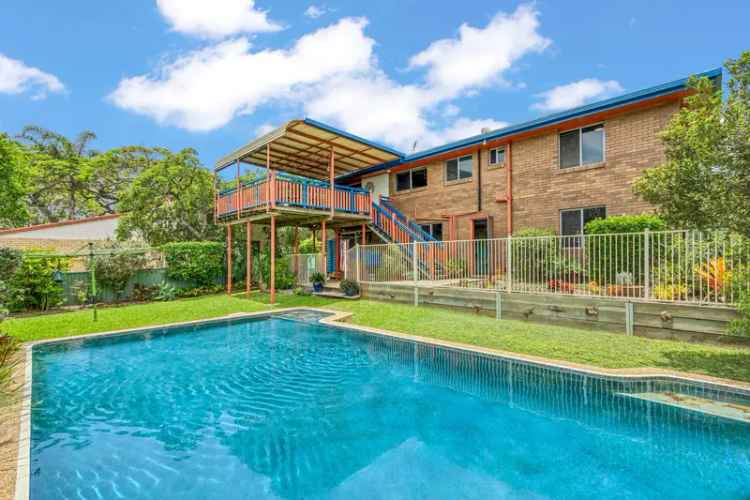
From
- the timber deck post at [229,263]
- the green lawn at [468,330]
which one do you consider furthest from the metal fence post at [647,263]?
the timber deck post at [229,263]

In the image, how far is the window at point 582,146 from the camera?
11969 mm

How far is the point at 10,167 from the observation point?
17594 mm

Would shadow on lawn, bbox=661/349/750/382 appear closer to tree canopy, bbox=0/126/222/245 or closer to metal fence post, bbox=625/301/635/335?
metal fence post, bbox=625/301/635/335

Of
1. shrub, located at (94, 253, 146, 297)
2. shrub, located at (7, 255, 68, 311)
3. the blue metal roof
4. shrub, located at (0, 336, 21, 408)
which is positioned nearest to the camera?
shrub, located at (0, 336, 21, 408)

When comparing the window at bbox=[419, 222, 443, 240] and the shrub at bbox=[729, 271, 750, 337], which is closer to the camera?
the shrub at bbox=[729, 271, 750, 337]

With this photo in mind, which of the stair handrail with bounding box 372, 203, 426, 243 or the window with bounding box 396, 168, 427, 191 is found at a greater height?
the window with bounding box 396, 168, 427, 191

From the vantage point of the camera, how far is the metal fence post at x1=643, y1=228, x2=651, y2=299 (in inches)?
295

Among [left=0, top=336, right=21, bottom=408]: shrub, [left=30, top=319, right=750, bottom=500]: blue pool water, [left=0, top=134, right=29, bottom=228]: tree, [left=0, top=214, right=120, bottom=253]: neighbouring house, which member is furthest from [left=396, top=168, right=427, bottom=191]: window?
[left=0, top=134, right=29, bottom=228]: tree

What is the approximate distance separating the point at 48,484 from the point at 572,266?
33.8 ft

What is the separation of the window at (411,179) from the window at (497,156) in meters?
3.47

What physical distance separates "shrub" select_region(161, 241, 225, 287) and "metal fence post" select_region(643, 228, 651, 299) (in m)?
16.5

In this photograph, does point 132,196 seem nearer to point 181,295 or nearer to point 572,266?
point 181,295

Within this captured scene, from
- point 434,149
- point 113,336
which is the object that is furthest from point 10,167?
point 434,149

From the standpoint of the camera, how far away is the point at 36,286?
12.9 metres
